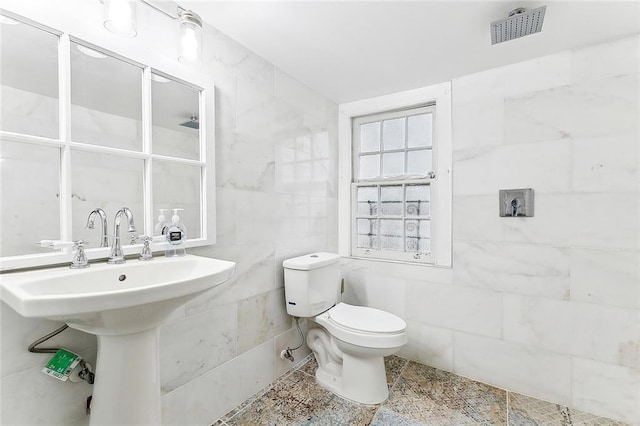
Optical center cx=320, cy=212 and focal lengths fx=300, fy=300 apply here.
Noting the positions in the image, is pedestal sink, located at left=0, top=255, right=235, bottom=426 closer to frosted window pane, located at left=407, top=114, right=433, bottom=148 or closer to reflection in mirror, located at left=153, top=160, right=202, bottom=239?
reflection in mirror, located at left=153, top=160, right=202, bottom=239

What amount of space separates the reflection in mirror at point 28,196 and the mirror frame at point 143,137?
0.07 ft

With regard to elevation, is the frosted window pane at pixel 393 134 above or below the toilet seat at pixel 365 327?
above

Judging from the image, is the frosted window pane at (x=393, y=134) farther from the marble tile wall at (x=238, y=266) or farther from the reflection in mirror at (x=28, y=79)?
the reflection in mirror at (x=28, y=79)

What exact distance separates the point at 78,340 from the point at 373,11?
192cm

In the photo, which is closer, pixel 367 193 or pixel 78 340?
pixel 78 340

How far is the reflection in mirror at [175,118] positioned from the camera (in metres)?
1.39

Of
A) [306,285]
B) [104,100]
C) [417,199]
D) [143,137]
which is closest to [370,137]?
[417,199]

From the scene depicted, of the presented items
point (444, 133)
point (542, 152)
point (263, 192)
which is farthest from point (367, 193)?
point (542, 152)

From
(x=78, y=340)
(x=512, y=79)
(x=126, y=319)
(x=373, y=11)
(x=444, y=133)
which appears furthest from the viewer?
(x=444, y=133)

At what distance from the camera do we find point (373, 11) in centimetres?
149

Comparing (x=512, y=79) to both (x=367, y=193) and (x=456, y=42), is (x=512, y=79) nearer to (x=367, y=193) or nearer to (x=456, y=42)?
(x=456, y=42)

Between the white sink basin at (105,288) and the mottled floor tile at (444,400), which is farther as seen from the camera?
the mottled floor tile at (444,400)

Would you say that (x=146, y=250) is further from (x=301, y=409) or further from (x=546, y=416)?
(x=546, y=416)

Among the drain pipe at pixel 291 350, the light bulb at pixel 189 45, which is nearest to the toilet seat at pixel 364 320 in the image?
the drain pipe at pixel 291 350
